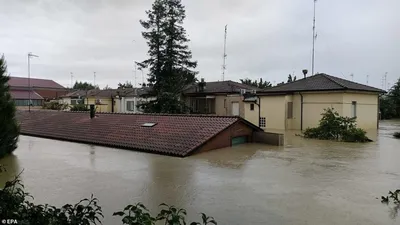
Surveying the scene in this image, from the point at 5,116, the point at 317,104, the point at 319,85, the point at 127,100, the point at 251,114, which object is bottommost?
the point at 251,114

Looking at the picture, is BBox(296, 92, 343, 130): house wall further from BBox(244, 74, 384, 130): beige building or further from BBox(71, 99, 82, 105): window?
BBox(71, 99, 82, 105): window

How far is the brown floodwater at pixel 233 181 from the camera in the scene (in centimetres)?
525

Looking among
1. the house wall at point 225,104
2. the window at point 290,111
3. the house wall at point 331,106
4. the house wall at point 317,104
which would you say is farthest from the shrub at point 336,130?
the house wall at point 225,104

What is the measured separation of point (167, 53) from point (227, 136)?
51.2ft

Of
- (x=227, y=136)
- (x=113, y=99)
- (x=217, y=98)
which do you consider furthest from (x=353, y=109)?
(x=113, y=99)

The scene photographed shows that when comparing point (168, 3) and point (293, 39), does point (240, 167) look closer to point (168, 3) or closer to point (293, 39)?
point (293, 39)

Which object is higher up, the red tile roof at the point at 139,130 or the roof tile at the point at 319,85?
the roof tile at the point at 319,85

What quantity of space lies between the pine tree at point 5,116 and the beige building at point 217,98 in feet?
53.7

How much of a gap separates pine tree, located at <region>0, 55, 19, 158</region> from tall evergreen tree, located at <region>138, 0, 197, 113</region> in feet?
50.5

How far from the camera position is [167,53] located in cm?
2691

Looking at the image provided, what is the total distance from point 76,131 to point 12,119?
5.26 metres

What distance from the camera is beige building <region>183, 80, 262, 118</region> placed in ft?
83.4

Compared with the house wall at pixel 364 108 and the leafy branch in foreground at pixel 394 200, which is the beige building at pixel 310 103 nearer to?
the house wall at pixel 364 108

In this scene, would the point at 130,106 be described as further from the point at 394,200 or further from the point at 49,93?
the point at 394,200
